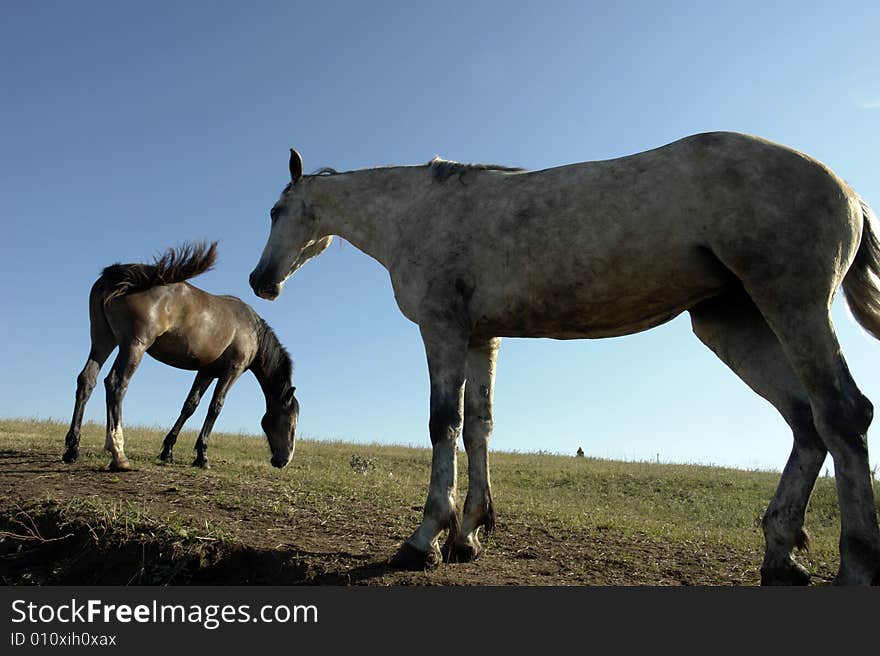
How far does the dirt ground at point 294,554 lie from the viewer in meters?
5.30

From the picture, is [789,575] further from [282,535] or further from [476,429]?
[282,535]

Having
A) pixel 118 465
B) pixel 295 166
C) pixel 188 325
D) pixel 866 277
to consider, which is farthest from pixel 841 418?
pixel 188 325

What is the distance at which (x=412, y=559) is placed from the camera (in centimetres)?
508

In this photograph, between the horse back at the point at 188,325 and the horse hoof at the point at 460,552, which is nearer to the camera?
the horse hoof at the point at 460,552

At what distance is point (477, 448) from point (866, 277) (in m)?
3.16

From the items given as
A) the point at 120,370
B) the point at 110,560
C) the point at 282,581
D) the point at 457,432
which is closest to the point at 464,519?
the point at 457,432

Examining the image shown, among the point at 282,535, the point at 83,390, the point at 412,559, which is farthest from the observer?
the point at 83,390

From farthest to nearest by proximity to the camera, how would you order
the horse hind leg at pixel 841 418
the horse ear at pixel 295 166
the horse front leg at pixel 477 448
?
the horse ear at pixel 295 166 < the horse front leg at pixel 477 448 < the horse hind leg at pixel 841 418

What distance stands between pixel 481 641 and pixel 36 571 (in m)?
4.46

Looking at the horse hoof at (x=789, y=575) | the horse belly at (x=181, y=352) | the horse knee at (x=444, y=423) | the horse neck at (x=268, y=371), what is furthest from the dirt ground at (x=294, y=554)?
the horse neck at (x=268, y=371)

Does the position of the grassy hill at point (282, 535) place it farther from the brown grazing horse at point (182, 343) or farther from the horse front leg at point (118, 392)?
the brown grazing horse at point (182, 343)

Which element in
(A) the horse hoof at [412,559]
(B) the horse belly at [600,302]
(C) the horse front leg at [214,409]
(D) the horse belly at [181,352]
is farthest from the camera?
(C) the horse front leg at [214,409]

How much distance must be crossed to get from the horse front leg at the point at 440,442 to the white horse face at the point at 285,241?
6.83 ft

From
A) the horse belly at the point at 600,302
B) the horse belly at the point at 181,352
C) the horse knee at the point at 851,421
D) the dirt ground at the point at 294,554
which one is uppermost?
the horse belly at the point at 600,302
